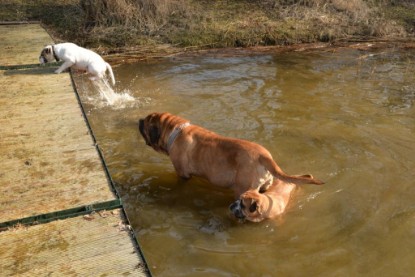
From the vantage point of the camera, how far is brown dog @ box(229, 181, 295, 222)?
13.2ft

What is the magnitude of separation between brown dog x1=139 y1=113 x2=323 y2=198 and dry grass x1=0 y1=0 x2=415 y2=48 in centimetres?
651

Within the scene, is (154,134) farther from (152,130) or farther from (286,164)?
(286,164)

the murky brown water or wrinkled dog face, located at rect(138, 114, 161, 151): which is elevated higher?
wrinkled dog face, located at rect(138, 114, 161, 151)

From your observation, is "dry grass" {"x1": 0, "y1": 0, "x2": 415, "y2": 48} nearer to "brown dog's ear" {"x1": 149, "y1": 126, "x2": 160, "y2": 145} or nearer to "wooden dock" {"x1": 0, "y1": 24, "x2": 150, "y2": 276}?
"wooden dock" {"x1": 0, "y1": 24, "x2": 150, "y2": 276}

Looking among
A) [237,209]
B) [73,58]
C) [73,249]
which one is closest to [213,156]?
[237,209]

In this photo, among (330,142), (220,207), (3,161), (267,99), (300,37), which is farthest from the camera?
(300,37)

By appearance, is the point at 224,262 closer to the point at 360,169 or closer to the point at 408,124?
the point at 360,169

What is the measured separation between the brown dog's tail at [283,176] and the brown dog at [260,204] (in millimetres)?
316

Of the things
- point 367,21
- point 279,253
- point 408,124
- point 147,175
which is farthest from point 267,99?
point 367,21

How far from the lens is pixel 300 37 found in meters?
11.8

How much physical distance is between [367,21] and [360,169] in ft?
30.0

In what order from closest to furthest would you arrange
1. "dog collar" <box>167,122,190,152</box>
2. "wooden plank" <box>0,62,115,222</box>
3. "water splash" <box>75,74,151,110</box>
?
"wooden plank" <box>0,62,115,222</box>
"dog collar" <box>167,122,190,152</box>
"water splash" <box>75,74,151,110</box>

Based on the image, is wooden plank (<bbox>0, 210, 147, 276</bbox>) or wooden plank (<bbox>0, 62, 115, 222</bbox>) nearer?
wooden plank (<bbox>0, 210, 147, 276</bbox>)

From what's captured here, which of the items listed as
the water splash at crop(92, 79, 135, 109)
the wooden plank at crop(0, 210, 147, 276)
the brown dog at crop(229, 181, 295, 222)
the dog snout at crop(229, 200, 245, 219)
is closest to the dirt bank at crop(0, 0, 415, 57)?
the water splash at crop(92, 79, 135, 109)
